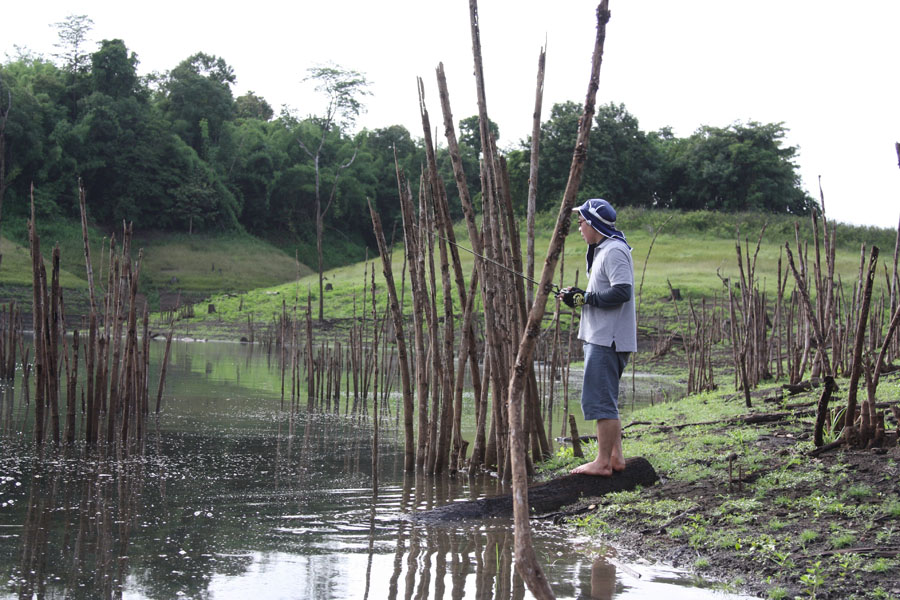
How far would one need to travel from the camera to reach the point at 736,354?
10.6 metres

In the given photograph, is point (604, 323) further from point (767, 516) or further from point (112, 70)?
A: point (112, 70)

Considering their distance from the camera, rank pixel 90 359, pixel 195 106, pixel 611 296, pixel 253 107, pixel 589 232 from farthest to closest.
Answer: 1. pixel 253 107
2. pixel 195 106
3. pixel 90 359
4. pixel 589 232
5. pixel 611 296

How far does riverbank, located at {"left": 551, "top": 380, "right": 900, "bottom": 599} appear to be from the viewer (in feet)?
12.4

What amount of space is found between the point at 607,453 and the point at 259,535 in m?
2.22

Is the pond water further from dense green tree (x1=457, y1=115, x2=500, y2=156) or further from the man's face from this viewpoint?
dense green tree (x1=457, y1=115, x2=500, y2=156)

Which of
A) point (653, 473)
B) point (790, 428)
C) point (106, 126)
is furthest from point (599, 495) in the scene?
point (106, 126)

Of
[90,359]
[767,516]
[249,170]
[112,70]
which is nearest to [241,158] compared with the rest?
[249,170]

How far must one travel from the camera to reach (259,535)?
483 centimetres

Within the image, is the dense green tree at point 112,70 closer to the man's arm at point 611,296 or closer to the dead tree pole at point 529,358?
the man's arm at point 611,296

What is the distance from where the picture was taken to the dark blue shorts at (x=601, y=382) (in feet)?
16.8

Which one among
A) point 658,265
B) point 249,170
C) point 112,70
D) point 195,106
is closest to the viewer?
point 658,265

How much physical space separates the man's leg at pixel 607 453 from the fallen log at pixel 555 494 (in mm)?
51

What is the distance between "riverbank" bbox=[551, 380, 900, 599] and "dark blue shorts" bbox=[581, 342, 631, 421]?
0.60 m

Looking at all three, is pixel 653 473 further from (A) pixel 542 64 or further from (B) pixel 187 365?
(B) pixel 187 365
